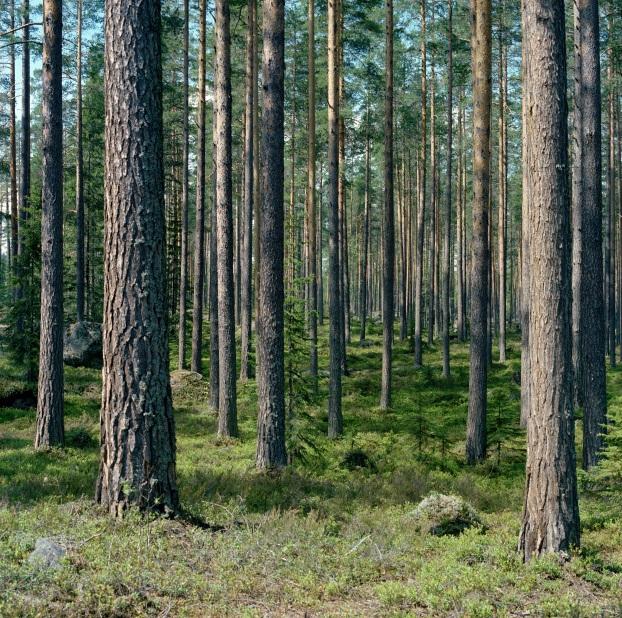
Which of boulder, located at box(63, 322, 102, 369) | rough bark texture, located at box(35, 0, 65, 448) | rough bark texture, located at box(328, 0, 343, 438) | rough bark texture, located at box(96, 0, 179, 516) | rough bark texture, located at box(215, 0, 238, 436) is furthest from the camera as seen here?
boulder, located at box(63, 322, 102, 369)

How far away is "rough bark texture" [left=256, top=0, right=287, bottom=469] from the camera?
1048 cm

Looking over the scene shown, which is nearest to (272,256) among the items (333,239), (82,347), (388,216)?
(333,239)

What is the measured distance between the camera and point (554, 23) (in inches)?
248

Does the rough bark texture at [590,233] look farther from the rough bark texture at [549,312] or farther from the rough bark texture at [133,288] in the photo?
the rough bark texture at [133,288]

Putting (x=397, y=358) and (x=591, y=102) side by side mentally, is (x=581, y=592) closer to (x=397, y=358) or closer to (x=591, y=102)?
(x=591, y=102)

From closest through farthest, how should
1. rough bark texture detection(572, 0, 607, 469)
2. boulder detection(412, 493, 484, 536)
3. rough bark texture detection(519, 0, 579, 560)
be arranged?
rough bark texture detection(519, 0, 579, 560)
boulder detection(412, 493, 484, 536)
rough bark texture detection(572, 0, 607, 469)

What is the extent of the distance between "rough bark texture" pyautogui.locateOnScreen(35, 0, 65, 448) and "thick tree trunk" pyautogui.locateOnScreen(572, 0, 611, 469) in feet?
32.5

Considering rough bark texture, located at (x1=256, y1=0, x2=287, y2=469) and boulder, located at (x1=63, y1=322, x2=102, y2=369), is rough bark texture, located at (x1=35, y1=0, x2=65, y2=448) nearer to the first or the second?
rough bark texture, located at (x1=256, y1=0, x2=287, y2=469)

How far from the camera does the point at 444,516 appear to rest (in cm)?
814

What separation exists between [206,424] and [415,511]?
8.28 meters

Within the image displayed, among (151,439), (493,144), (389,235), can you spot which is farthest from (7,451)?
(493,144)

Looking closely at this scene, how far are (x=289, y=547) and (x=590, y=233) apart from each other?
850 centimetres

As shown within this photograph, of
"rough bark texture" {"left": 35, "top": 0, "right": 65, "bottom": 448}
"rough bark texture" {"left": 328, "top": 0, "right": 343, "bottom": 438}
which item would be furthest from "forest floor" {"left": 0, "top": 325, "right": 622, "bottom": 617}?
"rough bark texture" {"left": 328, "top": 0, "right": 343, "bottom": 438}

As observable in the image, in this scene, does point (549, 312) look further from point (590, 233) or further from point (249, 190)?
point (249, 190)
